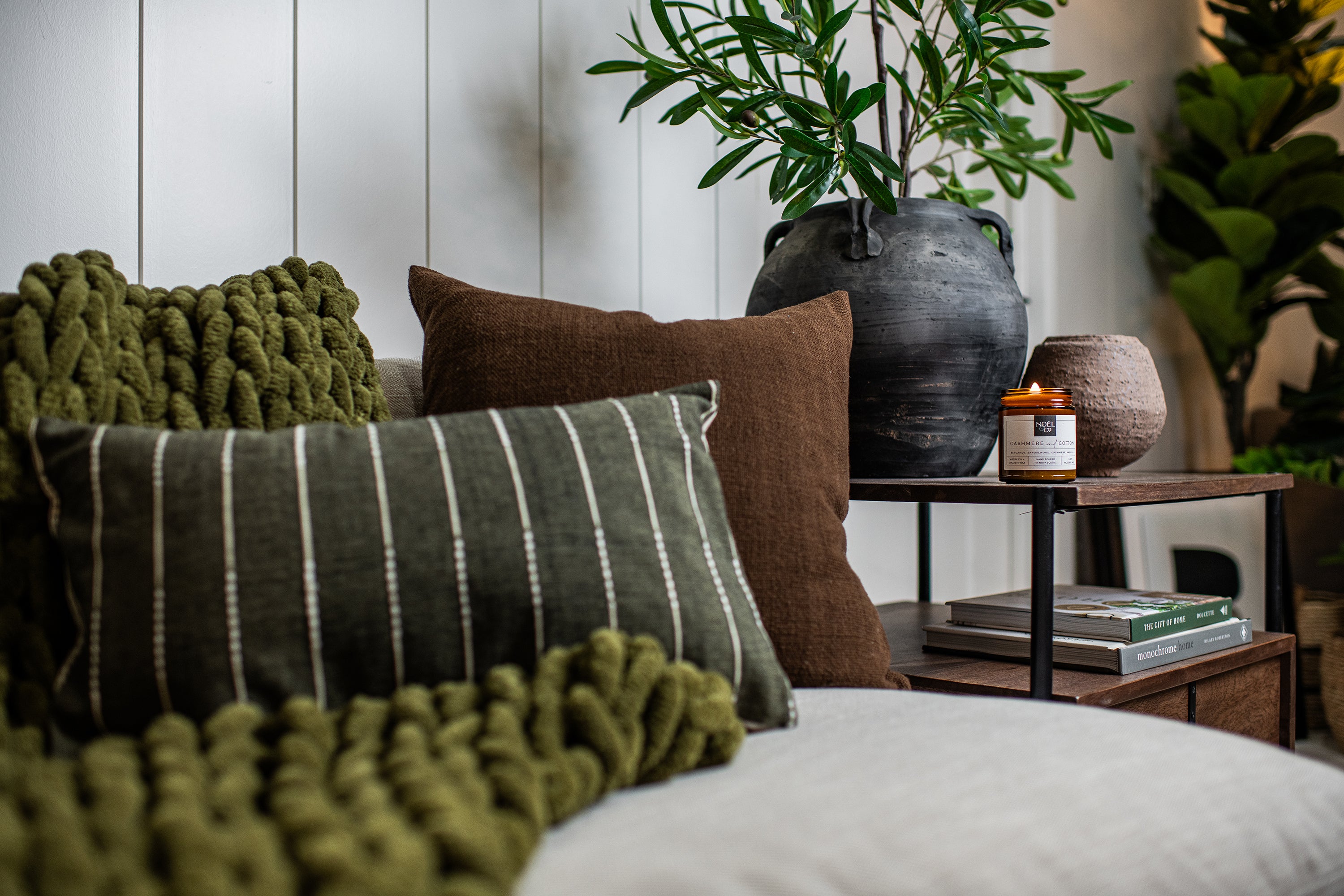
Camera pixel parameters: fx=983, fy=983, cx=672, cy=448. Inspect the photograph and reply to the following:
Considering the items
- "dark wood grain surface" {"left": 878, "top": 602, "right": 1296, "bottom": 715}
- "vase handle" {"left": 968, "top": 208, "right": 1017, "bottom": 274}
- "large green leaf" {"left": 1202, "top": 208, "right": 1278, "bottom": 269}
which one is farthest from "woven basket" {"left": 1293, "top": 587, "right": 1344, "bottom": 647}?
"vase handle" {"left": 968, "top": 208, "right": 1017, "bottom": 274}

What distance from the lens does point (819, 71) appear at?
3.99ft

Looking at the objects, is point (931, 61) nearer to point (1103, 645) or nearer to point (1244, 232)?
point (1103, 645)

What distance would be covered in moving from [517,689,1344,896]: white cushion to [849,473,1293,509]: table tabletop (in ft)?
1.08

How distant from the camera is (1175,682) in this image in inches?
44.1

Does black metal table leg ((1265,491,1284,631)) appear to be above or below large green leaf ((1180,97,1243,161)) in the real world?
below

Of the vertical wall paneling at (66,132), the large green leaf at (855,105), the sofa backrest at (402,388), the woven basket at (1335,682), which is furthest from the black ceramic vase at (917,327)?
the woven basket at (1335,682)

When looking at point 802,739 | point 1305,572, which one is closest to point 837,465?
point 802,739

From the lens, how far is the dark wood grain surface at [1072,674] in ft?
3.40

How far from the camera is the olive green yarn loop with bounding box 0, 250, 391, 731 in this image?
2.14 ft

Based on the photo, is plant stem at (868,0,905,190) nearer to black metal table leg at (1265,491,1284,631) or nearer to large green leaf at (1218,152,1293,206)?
black metal table leg at (1265,491,1284,631)

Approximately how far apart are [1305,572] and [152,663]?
233 cm

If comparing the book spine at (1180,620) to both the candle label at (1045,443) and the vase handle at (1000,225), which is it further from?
the vase handle at (1000,225)

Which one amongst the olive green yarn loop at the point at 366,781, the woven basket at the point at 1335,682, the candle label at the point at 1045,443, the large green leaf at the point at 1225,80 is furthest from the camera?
the large green leaf at the point at 1225,80

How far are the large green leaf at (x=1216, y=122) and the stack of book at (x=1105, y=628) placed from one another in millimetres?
1699
